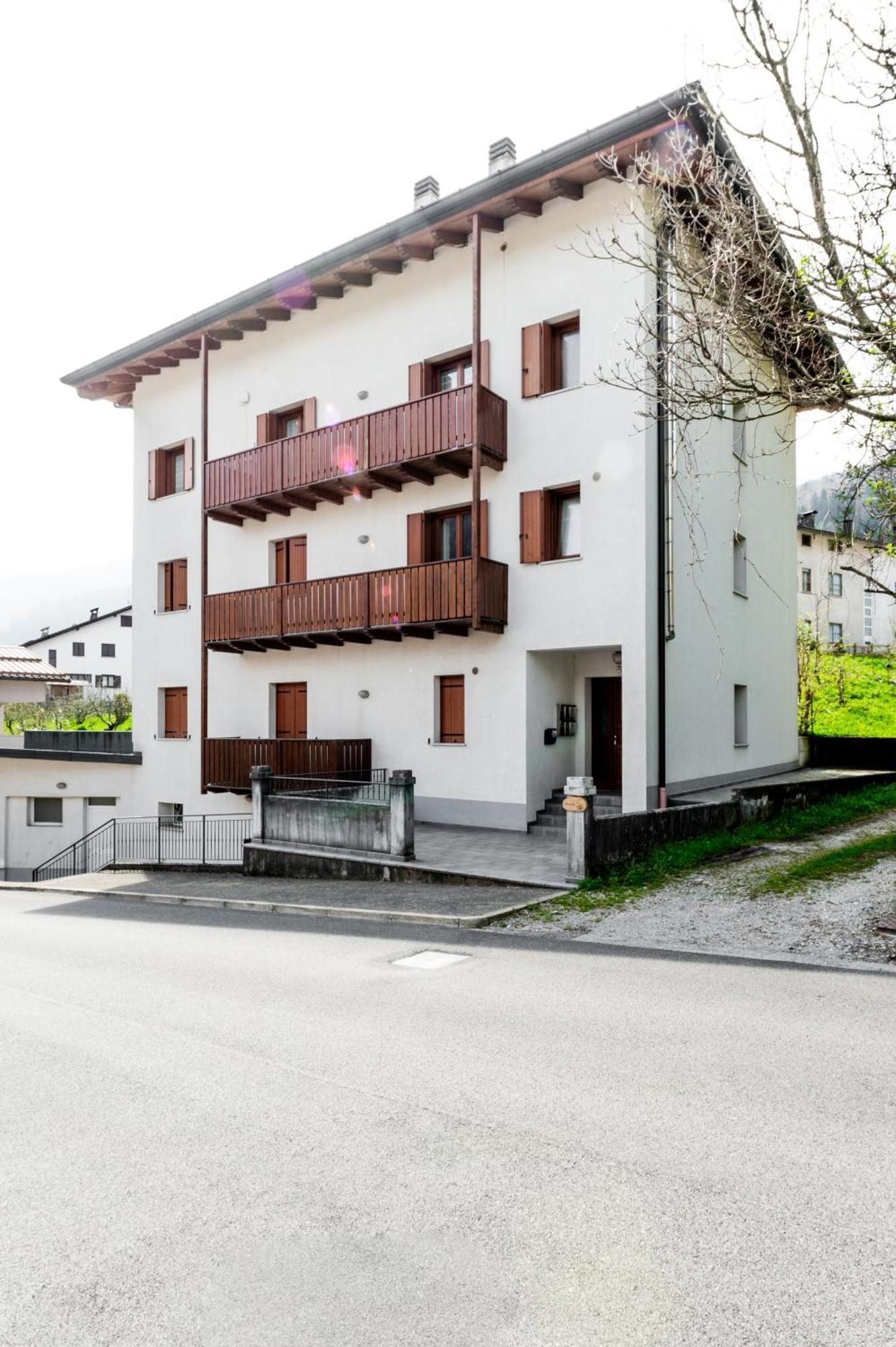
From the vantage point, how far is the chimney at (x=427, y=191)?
21.0m

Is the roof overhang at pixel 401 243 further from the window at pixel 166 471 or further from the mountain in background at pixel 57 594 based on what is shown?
the mountain in background at pixel 57 594

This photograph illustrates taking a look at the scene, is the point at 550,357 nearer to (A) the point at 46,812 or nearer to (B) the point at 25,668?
(A) the point at 46,812

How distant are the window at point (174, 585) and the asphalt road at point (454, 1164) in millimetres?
17676

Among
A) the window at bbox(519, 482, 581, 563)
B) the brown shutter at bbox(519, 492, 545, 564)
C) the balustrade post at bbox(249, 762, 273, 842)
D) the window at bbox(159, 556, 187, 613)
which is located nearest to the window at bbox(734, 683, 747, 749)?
the window at bbox(519, 482, 581, 563)

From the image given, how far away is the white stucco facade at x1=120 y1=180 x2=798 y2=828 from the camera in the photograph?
16031mm

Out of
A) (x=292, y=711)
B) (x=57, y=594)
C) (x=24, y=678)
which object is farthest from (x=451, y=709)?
(x=57, y=594)

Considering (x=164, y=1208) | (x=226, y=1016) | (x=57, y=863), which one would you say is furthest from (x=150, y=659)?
(x=164, y=1208)

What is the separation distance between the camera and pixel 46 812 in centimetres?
2598

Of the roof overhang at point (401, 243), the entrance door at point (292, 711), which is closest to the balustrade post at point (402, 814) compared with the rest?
the entrance door at point (292, 711)

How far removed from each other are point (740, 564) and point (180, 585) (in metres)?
13.9

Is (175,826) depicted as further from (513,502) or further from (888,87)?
(888,87)

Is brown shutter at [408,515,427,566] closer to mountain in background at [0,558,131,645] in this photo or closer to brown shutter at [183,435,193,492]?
brown shutter at [183,435,193,492]

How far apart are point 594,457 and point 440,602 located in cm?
376

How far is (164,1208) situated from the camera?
3.65 metres
